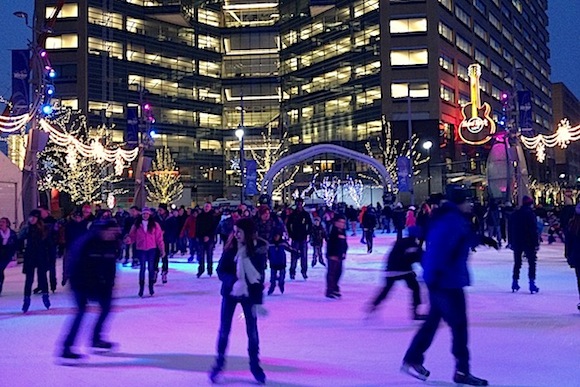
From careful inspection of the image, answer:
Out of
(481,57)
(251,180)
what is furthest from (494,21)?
(251,180)

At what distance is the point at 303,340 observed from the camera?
7.41 meters

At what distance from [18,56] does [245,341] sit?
15.2 m

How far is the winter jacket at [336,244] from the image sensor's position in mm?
11086

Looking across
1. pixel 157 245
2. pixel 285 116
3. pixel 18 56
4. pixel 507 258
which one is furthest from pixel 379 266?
pixel 285 116

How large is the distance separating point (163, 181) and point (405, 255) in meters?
52.9

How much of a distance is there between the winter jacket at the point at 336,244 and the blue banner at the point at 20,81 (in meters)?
12.2

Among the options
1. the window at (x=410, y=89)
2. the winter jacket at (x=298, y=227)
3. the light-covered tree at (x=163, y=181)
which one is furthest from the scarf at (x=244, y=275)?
the window at (x=410, y=89)

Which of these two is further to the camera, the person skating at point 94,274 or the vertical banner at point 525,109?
the vertical banner at point 525,109

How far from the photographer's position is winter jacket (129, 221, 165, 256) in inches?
439

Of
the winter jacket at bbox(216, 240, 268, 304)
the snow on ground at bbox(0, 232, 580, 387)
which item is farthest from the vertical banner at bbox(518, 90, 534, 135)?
the winter jacket at bbox(216, 240, 268, 304)

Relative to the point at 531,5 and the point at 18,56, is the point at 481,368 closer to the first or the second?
the point at 18,56

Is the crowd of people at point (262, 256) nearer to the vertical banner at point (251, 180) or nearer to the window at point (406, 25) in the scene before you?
the vertical banner at point (251, 180)

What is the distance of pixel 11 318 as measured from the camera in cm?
915

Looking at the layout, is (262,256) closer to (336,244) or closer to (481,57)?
(336,244)
